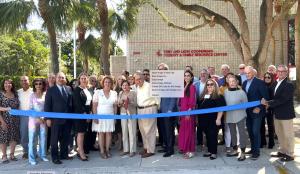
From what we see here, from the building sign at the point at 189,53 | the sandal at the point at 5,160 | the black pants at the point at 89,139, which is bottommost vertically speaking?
the sandal at the point at 5,160

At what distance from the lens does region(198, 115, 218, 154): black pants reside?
27.2 ft

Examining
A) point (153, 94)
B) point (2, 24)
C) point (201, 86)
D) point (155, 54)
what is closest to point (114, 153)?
point (153, 94)

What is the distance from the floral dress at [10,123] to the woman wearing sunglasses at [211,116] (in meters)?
3.87

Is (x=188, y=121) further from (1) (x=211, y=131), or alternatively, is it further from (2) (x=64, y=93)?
(2) (x=64, y=93)

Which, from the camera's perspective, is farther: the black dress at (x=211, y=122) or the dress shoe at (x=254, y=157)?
the black dress at (x=211, y=122)

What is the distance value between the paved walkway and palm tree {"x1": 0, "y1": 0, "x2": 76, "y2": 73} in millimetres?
4209

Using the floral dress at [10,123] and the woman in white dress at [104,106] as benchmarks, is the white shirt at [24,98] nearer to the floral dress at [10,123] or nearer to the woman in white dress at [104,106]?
the floral dress at [10,123]

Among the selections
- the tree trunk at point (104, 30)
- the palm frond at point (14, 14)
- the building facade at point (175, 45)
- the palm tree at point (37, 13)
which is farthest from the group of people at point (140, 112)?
the building facade at point (175, 45)

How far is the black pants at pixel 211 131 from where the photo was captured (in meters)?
8.30

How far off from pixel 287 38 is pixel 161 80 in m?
16.2

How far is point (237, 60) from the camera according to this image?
21234 millimetres

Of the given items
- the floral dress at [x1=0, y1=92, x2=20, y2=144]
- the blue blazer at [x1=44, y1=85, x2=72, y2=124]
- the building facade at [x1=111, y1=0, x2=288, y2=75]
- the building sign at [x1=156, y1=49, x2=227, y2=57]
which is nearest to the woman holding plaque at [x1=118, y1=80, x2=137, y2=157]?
the blue blazer at [x1=44, y1=85, x2=72, y2=124]

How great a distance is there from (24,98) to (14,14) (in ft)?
11.5

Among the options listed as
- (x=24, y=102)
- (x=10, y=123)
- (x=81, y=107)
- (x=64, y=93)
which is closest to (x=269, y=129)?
(x=81, y=107)
